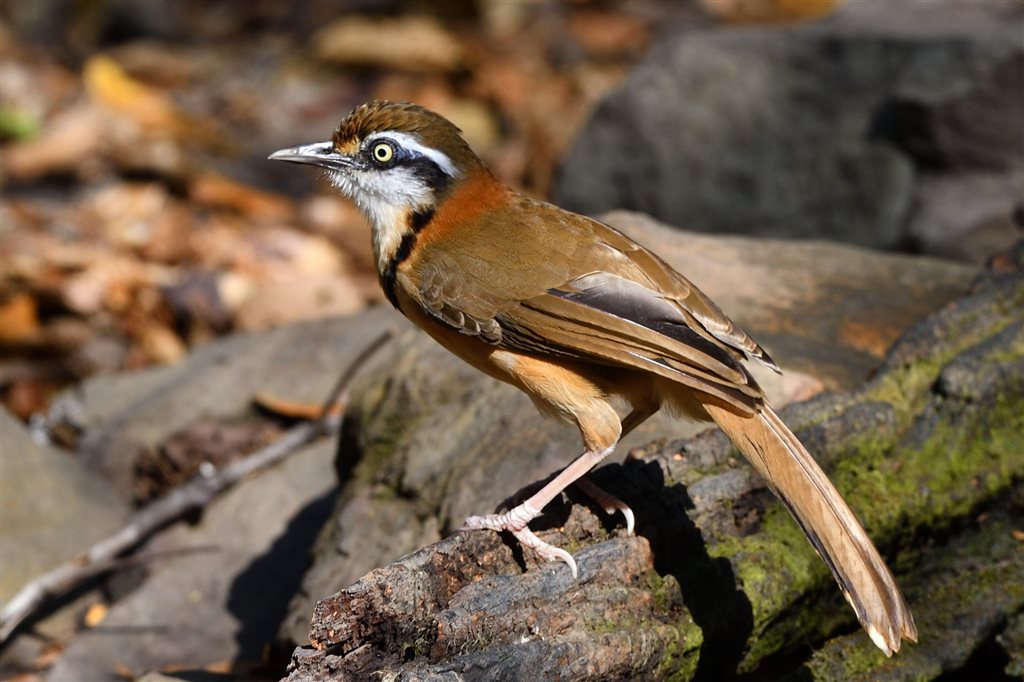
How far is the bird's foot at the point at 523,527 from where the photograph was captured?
127 inches

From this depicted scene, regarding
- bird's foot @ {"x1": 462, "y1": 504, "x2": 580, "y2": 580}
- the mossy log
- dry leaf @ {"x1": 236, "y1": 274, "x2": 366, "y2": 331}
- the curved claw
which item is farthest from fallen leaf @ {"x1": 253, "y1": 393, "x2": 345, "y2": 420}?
the curved claw

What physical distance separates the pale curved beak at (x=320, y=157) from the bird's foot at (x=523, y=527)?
145cm

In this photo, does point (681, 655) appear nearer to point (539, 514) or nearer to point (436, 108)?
point (539, 514)

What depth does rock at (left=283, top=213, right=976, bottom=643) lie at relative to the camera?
4320 mm

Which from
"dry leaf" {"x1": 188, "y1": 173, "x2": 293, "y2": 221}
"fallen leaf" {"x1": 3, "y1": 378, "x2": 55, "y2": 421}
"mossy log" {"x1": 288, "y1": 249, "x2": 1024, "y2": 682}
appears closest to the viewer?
"mossy log" {"x1": 288, "y1": 249, "x2": 1024, "y2": 682}

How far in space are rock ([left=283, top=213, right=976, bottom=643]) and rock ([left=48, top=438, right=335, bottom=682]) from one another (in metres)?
0.50

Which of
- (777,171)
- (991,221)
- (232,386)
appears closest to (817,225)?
(777,171)

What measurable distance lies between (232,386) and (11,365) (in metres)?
2.02

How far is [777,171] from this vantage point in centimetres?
A: 848

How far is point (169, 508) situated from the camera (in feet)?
18.0

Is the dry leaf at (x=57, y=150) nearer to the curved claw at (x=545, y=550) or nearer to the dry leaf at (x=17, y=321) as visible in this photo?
the dry leaf at (x=17, y=321)

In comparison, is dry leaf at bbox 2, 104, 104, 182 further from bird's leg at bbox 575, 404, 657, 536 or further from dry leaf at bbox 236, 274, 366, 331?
bird's leg at bbox 575, 404, 657, 536

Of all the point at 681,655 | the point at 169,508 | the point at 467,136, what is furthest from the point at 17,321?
the point at 681,655

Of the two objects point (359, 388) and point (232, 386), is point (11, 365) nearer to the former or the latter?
point (232, 386)
